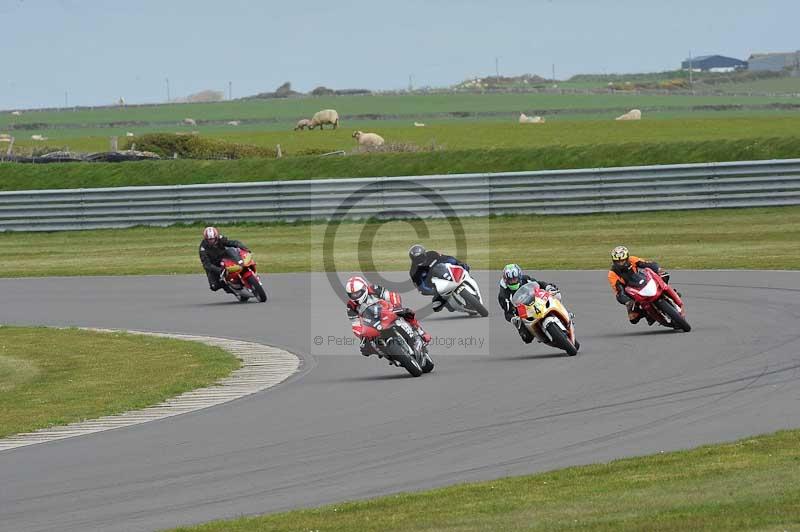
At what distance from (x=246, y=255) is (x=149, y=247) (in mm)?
12537

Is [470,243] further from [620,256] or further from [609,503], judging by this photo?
[609,503]

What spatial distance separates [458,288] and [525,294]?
4.38 metres

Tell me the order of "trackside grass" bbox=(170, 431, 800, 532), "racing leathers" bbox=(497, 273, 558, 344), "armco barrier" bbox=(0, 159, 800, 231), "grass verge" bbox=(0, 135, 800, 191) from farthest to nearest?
"grass verge" bbox=(0, 135, 800, 191), "armco barrier" bbox=(0, 159, 800, 231), "racing leathers" bbox=(497, 273, 558, 344), "trackside grass" bbox=(170, 431, 800, 532)

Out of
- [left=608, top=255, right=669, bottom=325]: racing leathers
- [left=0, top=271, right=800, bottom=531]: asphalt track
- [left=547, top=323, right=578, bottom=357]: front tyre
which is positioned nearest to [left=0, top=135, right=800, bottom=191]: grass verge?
[left=0, top=271, right=800, bottom=531]: asphalt track

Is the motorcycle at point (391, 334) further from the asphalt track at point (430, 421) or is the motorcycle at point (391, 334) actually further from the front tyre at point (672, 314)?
the front tyre at point (672, 314)

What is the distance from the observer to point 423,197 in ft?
125

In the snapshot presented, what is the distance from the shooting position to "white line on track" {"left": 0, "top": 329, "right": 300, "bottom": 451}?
14109 mm

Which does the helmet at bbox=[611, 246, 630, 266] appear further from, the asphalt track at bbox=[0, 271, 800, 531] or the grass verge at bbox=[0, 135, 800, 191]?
the grass verge at bbox=[0, 135, 800, 191]

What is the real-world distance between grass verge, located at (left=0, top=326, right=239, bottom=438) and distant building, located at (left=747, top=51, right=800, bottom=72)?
523 feet

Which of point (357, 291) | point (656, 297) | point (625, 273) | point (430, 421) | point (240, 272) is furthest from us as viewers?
point (240, 272)

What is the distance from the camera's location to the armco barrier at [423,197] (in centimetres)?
3572

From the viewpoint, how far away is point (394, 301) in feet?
55.8

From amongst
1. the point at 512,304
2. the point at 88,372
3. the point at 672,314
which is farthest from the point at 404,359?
the point at 88,372

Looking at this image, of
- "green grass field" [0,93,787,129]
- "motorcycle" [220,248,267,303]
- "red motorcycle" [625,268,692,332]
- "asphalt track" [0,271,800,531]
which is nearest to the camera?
"asphalt track" [0,271,800,531]
